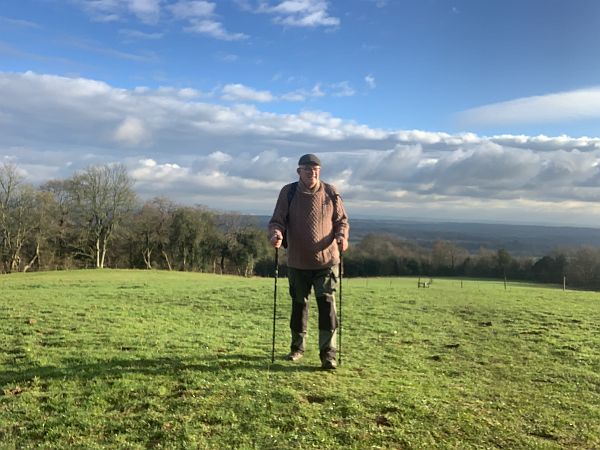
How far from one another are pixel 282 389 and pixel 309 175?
9.59 feet

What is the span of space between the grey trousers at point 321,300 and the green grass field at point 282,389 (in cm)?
42

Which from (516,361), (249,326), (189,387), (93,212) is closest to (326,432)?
(189,387)

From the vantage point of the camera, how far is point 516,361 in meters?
8.28

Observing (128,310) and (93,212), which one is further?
(93,212)

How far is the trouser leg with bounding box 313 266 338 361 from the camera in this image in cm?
697

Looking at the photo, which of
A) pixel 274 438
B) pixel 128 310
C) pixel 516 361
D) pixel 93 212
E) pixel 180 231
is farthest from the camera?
pixel 180 231

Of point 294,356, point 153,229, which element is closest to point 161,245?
point 153,229

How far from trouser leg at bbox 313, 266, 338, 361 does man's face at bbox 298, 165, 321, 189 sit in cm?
125

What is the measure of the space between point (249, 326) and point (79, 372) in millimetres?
5249

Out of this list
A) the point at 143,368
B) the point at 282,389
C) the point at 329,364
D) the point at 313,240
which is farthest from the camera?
the point at 313,240

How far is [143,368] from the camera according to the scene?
6.75 meters

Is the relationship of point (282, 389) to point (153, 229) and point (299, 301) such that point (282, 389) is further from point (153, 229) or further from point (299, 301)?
point (153, 229)

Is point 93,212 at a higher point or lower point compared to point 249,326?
higher

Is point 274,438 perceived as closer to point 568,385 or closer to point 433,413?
point 433,413
